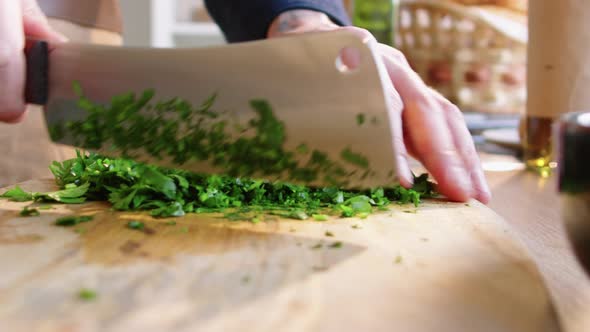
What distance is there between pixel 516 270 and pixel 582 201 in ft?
0.67

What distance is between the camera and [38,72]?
40.9 inches

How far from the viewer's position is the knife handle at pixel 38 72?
1.04m

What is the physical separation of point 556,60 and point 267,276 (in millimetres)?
1145

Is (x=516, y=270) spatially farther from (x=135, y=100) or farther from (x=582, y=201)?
(x=135, y=100)

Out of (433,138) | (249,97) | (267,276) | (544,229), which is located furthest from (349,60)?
(544,229)

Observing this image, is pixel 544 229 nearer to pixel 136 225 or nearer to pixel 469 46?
pixel 136 225

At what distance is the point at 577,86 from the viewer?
1503 mm

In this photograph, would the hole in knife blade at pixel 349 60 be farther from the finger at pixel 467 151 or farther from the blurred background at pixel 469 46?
the blurred background at pixel 469 46

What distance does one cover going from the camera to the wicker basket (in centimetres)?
252

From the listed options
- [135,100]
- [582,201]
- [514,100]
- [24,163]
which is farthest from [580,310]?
[514,100]

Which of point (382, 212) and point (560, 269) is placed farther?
point (382, 212)

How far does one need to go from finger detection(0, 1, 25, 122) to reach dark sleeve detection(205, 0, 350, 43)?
71cm

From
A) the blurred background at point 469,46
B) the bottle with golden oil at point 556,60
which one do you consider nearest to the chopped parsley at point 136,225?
the bottle with golden oil at point 556,60

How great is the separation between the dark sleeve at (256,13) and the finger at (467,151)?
20.5 inches
